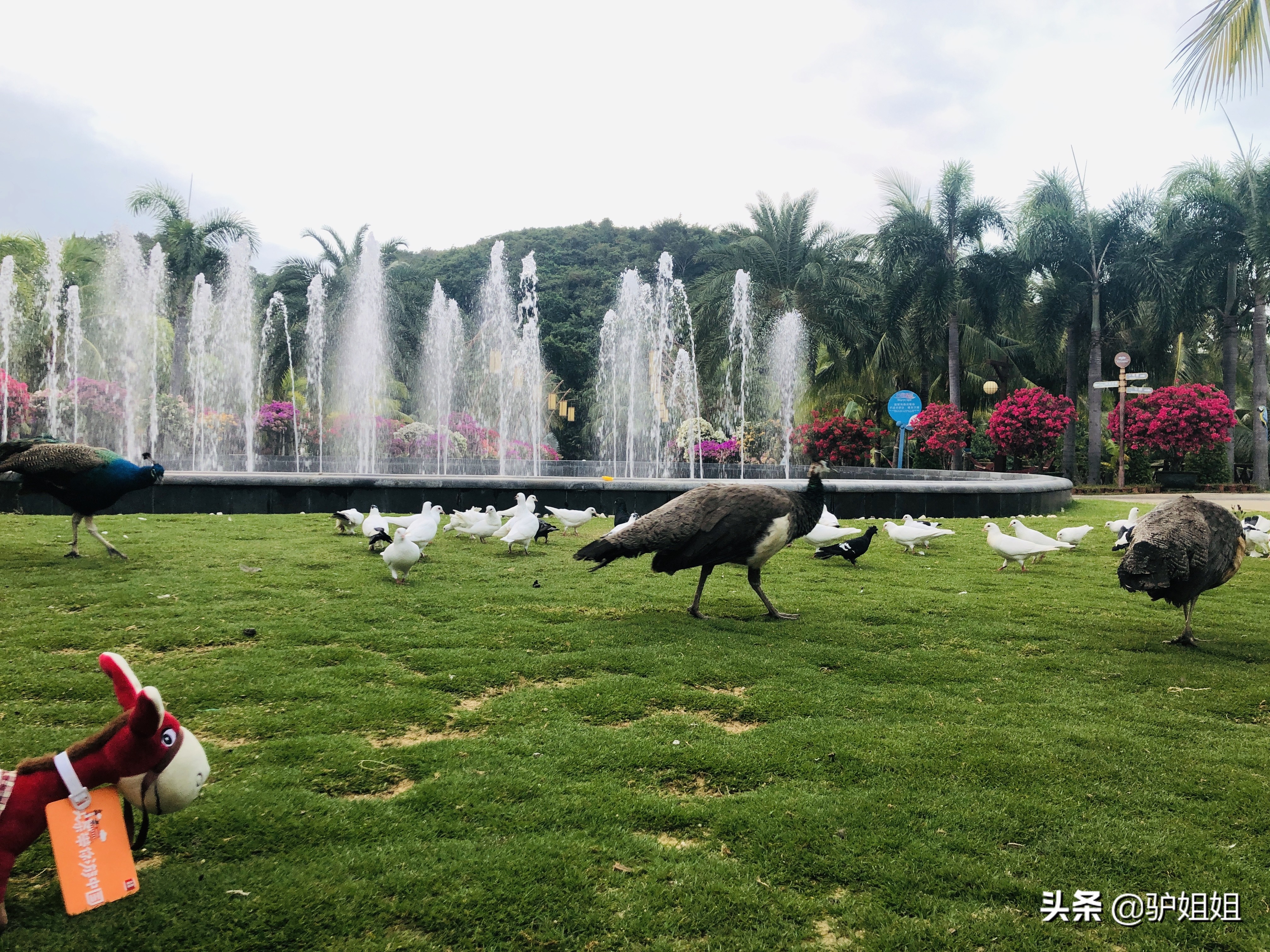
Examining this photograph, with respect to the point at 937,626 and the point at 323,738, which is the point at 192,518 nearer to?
the point at 323,738

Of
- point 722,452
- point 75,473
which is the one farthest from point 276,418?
point 75,473

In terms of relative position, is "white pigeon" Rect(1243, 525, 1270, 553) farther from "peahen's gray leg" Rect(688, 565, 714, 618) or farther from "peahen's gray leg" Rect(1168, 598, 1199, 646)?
"peahen's gray leg" Rect(688, 565, 714, 618)

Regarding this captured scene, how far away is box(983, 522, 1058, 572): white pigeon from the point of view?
28.8ft

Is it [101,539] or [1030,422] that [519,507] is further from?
[1030,422]

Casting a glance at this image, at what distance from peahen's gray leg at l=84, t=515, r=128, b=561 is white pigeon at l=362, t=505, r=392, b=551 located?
240cm

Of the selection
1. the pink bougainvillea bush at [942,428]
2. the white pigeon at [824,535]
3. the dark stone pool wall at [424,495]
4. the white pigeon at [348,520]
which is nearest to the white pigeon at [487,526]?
the white pigeon at [348,520]

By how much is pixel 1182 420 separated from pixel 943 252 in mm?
9486

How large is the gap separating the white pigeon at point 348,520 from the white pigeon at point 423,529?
7.48 ft

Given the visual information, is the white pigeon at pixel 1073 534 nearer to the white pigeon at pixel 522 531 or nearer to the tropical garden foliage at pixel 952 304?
the white pigeon at pixel 522 531

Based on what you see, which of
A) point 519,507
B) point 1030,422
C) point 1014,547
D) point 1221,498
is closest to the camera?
point 1014,547

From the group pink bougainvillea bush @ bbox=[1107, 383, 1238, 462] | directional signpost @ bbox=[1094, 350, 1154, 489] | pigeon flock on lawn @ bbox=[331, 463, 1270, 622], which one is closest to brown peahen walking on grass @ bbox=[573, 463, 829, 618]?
pigeon flock on lawn @ bbox=[331, 463, 1270, 622]

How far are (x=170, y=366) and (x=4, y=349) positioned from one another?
636 cm

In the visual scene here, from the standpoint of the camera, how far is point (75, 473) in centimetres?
762

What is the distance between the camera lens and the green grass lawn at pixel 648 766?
8.29 ft
